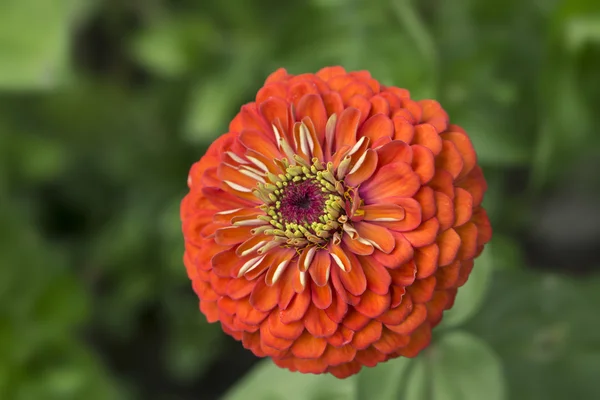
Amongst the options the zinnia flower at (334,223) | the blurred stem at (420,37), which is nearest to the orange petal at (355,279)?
the zinnia flower at (334,223)

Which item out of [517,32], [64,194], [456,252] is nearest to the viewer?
[456,252]

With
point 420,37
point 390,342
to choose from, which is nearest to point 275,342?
point 390,342

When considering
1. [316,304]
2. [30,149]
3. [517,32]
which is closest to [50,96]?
[30,149]

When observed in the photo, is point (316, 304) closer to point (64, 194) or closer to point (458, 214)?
point (458, 214)

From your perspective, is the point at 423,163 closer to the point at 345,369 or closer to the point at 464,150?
the point at 464,150

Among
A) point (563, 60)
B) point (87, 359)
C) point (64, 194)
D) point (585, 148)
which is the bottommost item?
point (87, 359)

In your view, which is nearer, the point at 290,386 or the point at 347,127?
the point at 347,127

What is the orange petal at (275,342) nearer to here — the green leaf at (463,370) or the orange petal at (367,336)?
the orange petal at (367,336)

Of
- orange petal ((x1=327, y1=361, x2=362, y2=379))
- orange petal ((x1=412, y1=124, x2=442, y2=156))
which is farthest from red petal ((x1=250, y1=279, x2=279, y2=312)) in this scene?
orange petal ((x1=412, y1=124, x2=442, y2=156))
